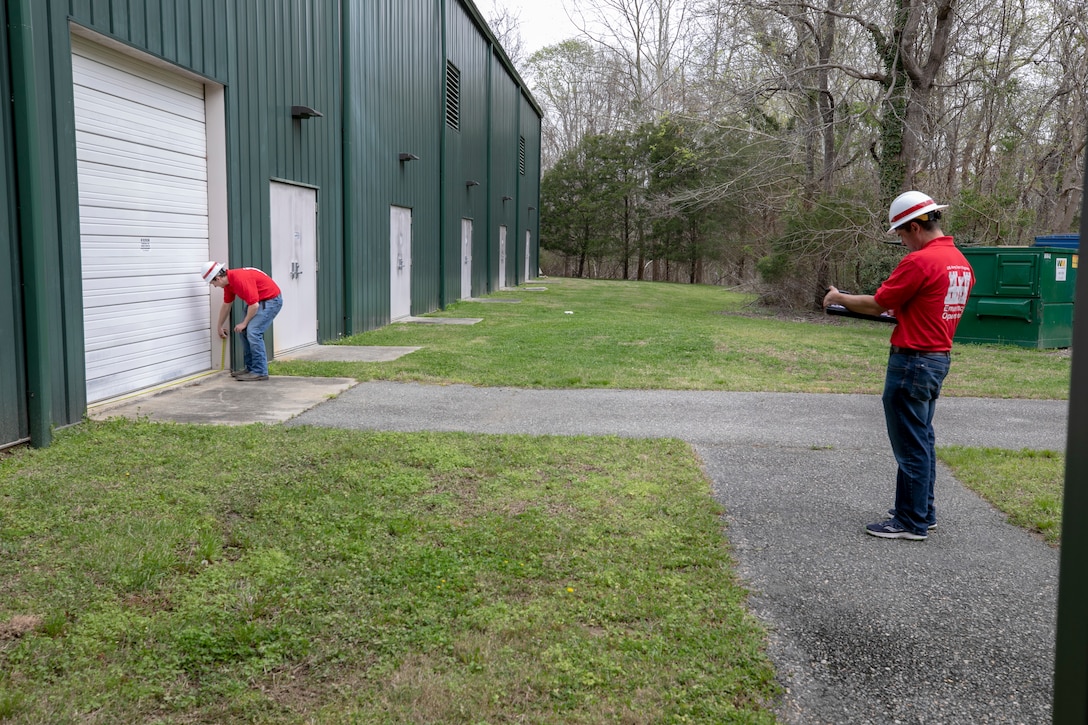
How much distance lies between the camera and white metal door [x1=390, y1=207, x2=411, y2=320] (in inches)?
663

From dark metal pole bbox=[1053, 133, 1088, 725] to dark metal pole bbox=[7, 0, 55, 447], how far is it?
6.50 metres

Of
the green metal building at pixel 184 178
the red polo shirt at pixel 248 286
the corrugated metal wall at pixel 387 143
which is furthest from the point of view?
the corrugated metal wall at pixel 387 143

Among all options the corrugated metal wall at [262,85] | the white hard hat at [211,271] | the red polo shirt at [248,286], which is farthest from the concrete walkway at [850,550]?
the corrugated metal wall at [262,85]

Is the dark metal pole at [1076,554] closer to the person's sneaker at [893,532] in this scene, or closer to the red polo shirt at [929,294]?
the red polo shirt at [929,294]

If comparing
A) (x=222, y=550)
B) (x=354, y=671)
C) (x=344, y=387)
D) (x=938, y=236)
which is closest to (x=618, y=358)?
(x=344, y=387)

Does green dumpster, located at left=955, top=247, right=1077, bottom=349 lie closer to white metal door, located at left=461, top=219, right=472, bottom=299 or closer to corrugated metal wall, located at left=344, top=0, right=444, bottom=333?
corrugated metal wall, located at left=344, top=0, right=444, bottom=333

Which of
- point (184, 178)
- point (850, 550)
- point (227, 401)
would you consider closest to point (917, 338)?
point (850, 550)

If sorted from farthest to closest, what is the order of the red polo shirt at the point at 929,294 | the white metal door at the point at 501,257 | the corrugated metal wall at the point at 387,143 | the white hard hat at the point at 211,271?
1. the white metal door at the point at 501,257
2. the corrugated metal wall at the point at 387,143
3. the white hard hat at the point at 211,271
4. the red polo shirt at the point at 929,294

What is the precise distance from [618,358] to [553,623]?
8.43 metres

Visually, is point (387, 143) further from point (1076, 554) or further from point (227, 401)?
point (1076, 554)

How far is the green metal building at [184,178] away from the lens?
6223 mm

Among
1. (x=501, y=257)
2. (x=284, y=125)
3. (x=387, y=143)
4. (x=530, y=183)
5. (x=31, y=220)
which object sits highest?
(x=530, y=183)

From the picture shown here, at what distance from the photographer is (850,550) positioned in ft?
15.3

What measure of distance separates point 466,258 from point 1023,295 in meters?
14.7
